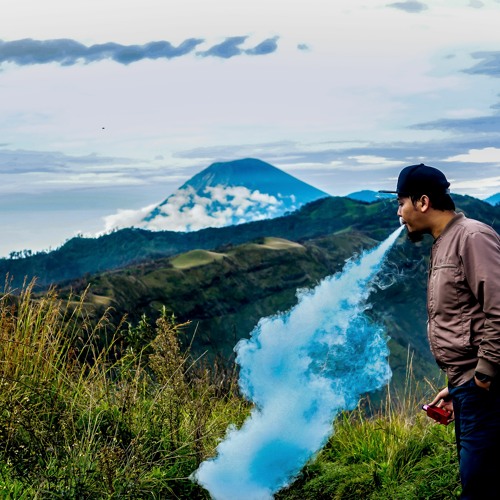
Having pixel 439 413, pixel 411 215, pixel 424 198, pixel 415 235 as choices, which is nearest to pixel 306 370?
pixel 439 413

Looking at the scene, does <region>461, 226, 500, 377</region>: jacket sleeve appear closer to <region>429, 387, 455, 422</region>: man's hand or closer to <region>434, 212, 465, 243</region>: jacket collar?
<region>434, 212, 465, 243</region>: jacket collar

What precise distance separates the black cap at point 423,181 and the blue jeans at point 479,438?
90 centimetres

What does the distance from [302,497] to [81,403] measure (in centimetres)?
190

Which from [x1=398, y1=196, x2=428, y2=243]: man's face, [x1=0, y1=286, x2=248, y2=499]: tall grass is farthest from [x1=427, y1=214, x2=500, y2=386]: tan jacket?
[x1=0, y1=286, x2=248, y2=499]: tall grass

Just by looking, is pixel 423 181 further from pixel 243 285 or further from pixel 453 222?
pixel 243 285

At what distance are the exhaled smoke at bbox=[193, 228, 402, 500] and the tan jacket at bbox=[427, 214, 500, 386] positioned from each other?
1079mm

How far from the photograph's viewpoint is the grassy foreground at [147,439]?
446cm

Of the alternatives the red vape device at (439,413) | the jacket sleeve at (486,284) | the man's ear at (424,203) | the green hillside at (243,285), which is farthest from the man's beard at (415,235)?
the green hillside at (243,285)

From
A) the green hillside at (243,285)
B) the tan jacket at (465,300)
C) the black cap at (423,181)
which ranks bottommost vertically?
the green hillside at (243,285)

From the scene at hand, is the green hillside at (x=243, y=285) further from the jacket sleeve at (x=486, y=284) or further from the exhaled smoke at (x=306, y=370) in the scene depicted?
the jacket sleeve at (x=486, y=284)

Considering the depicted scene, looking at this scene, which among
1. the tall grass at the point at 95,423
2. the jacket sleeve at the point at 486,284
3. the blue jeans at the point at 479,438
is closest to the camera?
the jacket sleeve at the point at 486,284

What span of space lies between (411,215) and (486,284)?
0.56 meters

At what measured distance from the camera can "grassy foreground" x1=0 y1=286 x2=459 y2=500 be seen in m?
4.46

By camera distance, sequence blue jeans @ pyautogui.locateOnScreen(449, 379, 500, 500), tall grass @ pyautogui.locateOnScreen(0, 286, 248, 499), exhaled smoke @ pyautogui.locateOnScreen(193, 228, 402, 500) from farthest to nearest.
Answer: tall grass @ pyautogui.locateOnScreen(0, 286, 248, 499) → exhaled smoke @ pyautogui.locateOnScreen(193, 228, 402, 500) → blue jeans @ pyautogui.locateOnScreen(449, 379, 500, 500)
